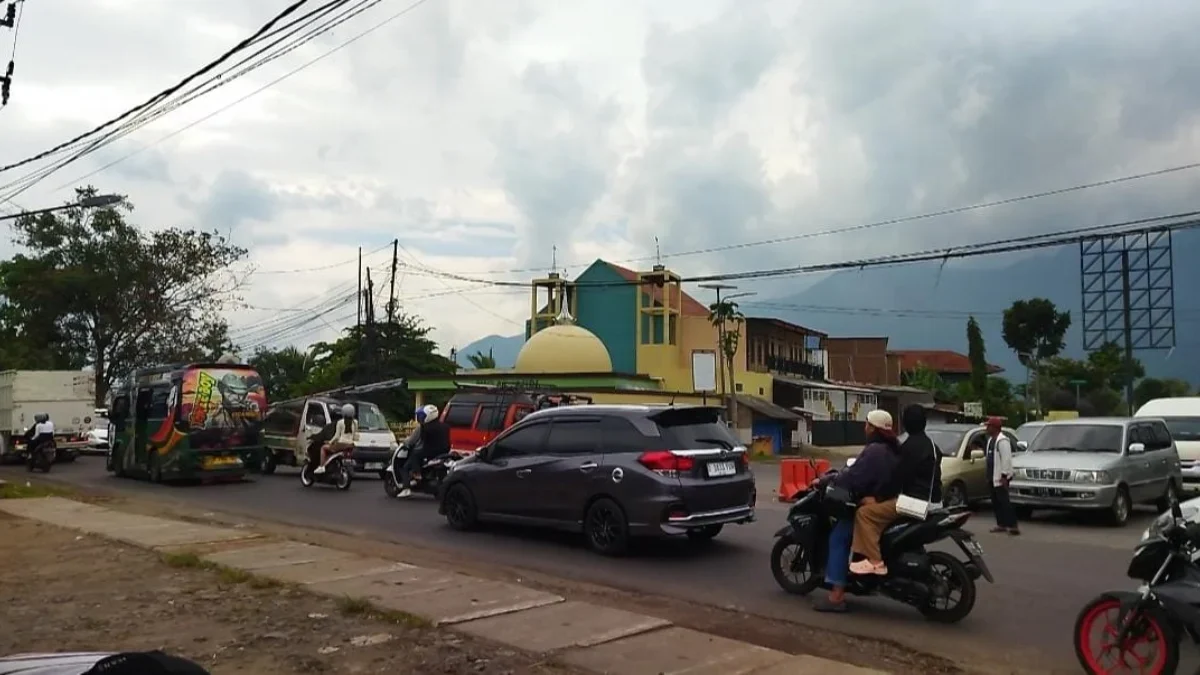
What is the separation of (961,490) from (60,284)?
→ 128ft

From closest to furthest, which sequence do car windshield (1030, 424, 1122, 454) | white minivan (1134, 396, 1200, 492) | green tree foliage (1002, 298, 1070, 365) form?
car windshield (1030, 424, 1122, 454) < white minivan (1134, 396, 1200, 492) < green tree foliage (1002, 298, 1070, 365)

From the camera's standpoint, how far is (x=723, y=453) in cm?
1134

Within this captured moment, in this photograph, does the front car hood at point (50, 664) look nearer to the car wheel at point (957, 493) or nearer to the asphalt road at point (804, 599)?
the asphalt road at point (804, 599)

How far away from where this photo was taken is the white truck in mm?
29078

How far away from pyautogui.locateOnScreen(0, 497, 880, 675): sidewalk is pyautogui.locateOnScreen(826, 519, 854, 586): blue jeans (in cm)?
152

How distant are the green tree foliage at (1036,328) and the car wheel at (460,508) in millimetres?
73678

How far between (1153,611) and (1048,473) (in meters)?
9.93

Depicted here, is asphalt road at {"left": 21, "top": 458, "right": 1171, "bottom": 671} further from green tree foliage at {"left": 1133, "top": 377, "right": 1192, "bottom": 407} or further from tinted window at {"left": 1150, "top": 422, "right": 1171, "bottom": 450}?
green tree foliage at {"left": 1133, "top": 377, "right": 1192, "bottom": 407}

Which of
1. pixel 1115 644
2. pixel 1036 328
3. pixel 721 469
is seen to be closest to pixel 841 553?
pixel 1115 644

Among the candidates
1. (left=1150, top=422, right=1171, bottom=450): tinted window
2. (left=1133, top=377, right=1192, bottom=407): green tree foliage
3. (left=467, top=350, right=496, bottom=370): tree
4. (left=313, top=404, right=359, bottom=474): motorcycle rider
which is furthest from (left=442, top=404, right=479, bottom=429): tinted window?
(left=1133, top=377, right=1192, bottom=407): green tree foliage

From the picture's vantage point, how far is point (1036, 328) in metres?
79.6

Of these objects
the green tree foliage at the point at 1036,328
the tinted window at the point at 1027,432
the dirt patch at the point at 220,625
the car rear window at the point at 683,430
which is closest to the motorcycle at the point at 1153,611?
the dirt patch at the point at 220,625

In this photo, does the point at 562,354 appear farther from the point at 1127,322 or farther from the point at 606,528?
the point at 606,528

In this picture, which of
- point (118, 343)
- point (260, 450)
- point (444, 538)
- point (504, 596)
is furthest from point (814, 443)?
point (504, 596)
